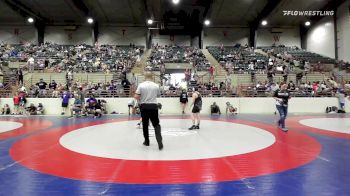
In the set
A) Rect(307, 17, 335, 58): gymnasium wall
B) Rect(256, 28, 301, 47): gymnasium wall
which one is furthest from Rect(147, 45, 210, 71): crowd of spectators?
Rect(307, 17, 335, 58): gymnasium wall

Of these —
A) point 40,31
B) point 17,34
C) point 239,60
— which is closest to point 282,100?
point 239,60

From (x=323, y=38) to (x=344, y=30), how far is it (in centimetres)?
367

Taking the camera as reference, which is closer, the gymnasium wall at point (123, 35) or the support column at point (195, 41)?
the support column at point (195, 41)

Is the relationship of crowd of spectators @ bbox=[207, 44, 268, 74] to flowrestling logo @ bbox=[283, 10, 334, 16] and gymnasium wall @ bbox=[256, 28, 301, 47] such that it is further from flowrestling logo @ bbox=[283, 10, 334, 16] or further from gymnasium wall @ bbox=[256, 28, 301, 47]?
gymnasium wall @ bbox=[256, 28, 301, 47]

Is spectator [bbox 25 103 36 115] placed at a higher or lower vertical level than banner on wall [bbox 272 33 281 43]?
lower

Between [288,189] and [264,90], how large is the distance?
1402 centimetres

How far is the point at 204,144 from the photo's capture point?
249 inches

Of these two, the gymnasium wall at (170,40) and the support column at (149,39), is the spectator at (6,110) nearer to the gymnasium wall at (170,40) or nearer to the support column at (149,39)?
the support column at (149,39)

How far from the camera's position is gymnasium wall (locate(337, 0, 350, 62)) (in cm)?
2558

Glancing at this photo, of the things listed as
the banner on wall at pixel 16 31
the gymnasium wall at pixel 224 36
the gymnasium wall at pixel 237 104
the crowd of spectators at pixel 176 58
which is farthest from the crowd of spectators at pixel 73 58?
the gymnasium wall at pixel 224 36

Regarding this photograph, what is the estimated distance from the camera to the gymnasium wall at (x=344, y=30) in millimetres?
25578

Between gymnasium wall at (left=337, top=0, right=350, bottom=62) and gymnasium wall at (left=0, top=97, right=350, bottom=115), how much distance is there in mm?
12666

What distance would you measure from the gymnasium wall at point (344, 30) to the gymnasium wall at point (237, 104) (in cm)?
1267

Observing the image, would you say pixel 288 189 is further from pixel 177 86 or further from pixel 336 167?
pixel 177 86
